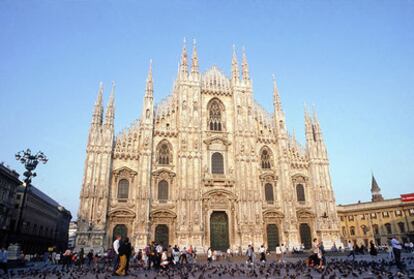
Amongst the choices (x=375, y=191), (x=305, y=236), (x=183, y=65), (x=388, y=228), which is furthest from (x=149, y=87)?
(x=375, y=191)

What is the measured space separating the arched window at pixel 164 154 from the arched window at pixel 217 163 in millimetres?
4699

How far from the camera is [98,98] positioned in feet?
107

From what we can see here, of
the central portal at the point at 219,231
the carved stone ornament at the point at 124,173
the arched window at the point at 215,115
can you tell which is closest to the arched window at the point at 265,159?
the arched window at the point at 215,115

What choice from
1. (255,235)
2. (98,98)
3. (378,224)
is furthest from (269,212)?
(378,224)

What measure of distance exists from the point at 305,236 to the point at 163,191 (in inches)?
632

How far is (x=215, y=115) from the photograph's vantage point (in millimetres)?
36375

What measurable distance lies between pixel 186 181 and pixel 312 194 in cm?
1441

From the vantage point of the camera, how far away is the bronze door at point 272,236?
3275 centimetres

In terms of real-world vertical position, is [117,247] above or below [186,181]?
below

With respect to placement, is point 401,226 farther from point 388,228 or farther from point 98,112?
point 98,112

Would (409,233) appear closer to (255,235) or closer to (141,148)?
(255,235)

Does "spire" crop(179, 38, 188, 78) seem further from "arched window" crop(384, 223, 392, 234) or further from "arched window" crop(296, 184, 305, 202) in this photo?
"arched window" crop(384, 223, 392, 234)

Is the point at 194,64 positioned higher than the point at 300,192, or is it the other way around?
the point at 194,64

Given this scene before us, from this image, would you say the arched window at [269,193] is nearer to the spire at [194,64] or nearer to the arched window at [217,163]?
the arched window at [217,163]
